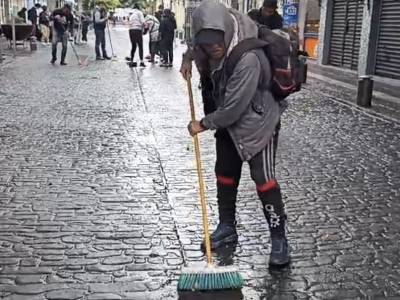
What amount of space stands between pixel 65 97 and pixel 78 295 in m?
9.00

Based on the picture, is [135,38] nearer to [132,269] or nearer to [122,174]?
[122,174]

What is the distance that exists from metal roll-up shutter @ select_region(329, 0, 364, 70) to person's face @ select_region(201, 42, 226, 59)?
15766 mm

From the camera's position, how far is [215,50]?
152 inches

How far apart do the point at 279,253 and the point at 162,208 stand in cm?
153

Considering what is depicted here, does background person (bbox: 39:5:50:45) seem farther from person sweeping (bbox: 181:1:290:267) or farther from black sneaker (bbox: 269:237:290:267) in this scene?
black sneaker (bbox: 269:237:290:267)

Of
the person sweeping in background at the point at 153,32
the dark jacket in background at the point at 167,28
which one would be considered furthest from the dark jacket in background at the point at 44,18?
the dark jacket in background at the point at 167,28

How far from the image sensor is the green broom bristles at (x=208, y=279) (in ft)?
12.2

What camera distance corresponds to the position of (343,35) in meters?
20.0

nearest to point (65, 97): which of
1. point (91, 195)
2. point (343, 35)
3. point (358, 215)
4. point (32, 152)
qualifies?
point (32, 152)

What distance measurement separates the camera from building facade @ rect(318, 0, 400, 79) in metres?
16.3

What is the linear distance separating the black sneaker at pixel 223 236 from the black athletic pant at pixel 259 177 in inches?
6.3

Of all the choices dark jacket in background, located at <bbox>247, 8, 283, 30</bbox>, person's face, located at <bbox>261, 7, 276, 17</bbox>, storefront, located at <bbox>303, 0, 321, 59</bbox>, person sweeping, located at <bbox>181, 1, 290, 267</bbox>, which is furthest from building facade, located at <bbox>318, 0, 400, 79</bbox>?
person sweeping, located at <bbox>181, 1, 290, 267</bbox>

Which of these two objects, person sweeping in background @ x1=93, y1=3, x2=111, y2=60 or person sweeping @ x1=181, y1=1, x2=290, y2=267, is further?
person sweeping in background @ x1=93, y1=3, x2=111, y2=60

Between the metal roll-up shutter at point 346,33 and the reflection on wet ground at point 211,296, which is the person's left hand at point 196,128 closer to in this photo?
the reflection on wet ground at point 211,296
